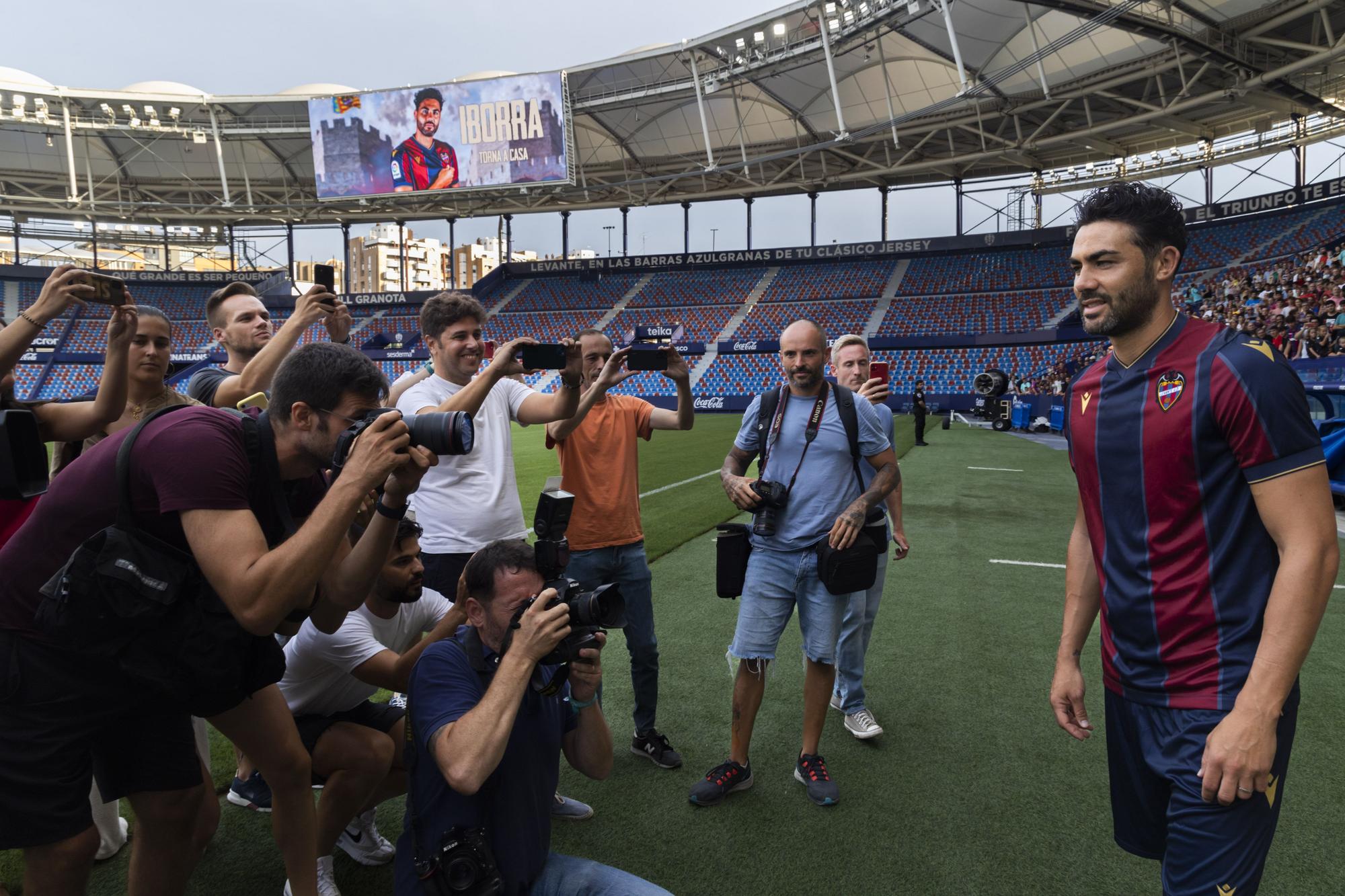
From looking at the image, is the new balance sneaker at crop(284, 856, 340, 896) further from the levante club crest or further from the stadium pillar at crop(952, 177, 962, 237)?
the stadium pillar at crop(952, 177, 962, 237)

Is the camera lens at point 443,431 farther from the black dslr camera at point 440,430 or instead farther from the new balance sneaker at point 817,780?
the new balance sneaker at point 817,780

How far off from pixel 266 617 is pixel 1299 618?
7.55 ft

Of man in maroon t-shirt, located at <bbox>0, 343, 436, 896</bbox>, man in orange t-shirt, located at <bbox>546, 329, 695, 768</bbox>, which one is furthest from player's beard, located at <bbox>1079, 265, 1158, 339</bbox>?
man in orange t-shirt, located at <bbox>546, 329, 695, 768</bbox>

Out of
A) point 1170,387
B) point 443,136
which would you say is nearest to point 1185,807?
point 1170,387

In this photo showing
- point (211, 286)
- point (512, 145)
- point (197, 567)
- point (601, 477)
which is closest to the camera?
point (197, 567)

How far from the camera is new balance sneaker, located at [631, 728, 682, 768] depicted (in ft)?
12.4

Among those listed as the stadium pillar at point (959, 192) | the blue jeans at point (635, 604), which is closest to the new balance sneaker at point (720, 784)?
the blue jeans at point (635, 604)

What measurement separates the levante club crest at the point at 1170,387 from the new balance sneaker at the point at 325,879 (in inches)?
120

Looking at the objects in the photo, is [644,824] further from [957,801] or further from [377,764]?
[957,801]

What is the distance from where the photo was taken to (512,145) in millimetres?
31938

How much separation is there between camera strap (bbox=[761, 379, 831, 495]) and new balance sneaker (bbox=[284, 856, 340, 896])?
2.38m

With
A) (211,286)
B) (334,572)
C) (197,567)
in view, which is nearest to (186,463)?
(197,567)

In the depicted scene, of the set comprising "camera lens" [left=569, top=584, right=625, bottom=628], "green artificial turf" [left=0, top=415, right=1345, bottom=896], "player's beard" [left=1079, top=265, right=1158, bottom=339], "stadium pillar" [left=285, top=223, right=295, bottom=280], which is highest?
"stadium pillar" [left=285, top=223, right=295, bottom=280]

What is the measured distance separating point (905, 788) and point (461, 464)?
2549 millimetres
